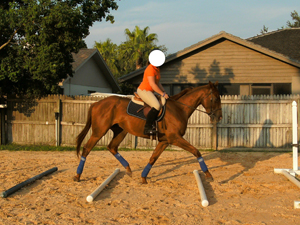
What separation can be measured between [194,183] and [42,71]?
8932 millimetres

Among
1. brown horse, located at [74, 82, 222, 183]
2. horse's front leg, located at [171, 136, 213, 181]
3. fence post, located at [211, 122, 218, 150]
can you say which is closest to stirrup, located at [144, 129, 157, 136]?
brown horse, located at [74, 82, 222, 183]

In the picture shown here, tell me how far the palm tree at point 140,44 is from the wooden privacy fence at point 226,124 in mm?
21800

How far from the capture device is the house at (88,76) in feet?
73.7

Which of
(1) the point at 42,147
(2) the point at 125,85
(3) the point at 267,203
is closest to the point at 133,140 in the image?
(1) the point at 42,147

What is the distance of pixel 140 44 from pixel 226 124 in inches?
970

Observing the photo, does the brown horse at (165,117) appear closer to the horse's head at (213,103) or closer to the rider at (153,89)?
the horse's head at (213,103)

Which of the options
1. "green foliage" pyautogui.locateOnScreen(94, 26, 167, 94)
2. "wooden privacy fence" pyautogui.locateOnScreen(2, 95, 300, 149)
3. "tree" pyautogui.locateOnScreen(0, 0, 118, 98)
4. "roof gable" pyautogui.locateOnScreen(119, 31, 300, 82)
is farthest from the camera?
"green foliage" pyautogui.locateOnScreen(94, 26, 167, 94)

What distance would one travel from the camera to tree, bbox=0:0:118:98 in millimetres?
13242

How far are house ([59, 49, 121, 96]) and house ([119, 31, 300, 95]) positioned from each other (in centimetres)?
584

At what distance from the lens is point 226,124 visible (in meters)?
14.1

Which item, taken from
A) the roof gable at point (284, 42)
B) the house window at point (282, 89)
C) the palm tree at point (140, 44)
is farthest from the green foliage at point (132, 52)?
the house window at point (282, 89)

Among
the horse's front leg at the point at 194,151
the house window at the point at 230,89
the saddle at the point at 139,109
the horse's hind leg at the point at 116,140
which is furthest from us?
the house window at the point at 230,89

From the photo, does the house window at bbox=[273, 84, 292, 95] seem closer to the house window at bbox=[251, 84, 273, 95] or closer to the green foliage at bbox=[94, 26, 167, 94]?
the house window at bbox=[251, 84, 273, 95]

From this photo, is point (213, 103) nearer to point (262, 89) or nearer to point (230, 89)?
point (230, 89)
